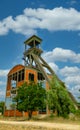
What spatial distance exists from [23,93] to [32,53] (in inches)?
843

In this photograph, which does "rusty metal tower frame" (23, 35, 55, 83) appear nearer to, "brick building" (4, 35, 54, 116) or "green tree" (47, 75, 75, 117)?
"brick building" (4, 35, 54, 116)

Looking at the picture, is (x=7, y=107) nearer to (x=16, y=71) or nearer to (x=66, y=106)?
(x=16, y=71)

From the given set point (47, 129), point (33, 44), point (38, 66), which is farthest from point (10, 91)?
point (47, 129)

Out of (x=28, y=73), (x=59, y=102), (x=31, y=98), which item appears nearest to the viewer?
(x=59, y=102)

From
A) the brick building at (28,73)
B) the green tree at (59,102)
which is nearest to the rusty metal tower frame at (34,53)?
the brick building at (28,73)

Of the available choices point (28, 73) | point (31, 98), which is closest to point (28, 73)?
point (28, 73)

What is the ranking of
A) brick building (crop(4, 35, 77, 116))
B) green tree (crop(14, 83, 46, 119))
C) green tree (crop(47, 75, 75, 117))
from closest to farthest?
green tree (crop(47, 75, 75, 117)) → green tree (crop(14, 83, 46, 119)) → brick building (crop(4, 35, 77, 116))

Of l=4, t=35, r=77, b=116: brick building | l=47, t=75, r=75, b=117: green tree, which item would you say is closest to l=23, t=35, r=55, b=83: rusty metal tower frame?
l=4, t=35, r=77, b=116: brick building

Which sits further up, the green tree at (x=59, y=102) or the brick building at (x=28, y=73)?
the brick building at (x=28, y=73)

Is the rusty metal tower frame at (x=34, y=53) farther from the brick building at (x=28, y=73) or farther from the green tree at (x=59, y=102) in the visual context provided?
the green tree at (x=59, y=102)

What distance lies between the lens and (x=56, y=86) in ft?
131

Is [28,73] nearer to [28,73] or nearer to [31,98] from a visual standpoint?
[28,73]

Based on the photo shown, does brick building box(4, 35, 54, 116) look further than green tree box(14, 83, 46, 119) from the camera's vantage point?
Yes

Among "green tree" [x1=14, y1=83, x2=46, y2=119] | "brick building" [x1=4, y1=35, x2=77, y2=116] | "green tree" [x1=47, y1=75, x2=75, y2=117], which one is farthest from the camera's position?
"brick building" [x1=4, y1=35, x2=77, y2=116]
